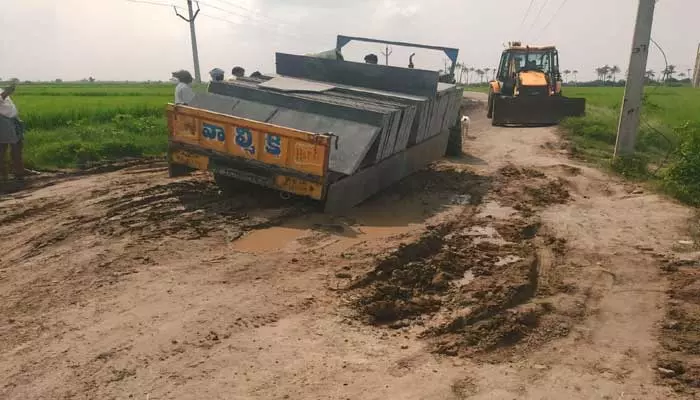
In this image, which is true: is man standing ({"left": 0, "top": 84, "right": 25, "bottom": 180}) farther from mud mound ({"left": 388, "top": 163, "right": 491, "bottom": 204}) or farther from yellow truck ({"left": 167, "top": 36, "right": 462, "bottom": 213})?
mud mound ({"left": 388, "top": 163, "right": 491, "bottom": 204})

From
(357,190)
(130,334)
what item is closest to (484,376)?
(130,334)

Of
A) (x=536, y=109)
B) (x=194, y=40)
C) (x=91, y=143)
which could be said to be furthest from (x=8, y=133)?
(x=194, y=40)

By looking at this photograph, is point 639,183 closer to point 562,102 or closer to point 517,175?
point 517,175

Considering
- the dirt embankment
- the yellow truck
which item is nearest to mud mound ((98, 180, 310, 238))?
the yellow truck

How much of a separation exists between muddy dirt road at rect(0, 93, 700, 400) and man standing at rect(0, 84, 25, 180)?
1.30m

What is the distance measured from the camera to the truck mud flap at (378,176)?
7.26 metres

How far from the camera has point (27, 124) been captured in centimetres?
1384

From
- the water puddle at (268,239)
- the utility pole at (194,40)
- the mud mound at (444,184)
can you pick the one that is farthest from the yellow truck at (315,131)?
the utility pole at (194,40)

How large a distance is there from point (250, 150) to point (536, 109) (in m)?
13.7

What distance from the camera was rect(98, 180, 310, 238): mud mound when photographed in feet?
21.1

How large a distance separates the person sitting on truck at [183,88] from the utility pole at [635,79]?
7977mm

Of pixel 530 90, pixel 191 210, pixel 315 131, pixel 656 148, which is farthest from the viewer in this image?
pixel 530 90

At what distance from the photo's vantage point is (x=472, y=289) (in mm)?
5086

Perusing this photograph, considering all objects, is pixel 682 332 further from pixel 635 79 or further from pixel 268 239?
pixel 635 79
